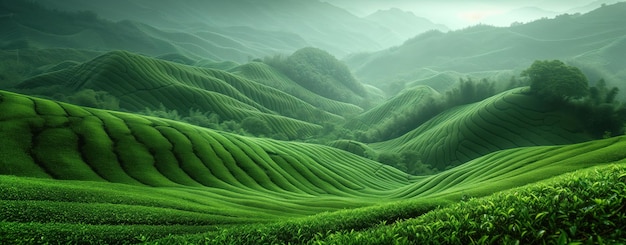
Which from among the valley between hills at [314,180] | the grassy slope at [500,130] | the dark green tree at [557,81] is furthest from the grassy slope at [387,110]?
the dark green tree at [557,81]

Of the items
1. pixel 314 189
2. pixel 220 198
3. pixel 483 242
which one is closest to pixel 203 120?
pixel 314 189

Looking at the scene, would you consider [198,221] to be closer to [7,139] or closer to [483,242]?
[483,242]

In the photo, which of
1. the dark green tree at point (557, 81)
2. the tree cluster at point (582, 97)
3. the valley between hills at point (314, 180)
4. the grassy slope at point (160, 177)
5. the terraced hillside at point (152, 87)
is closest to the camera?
the valley between hills at point (314, 180)

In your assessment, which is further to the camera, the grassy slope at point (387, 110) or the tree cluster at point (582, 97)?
the grassy slope at point (387, 110)

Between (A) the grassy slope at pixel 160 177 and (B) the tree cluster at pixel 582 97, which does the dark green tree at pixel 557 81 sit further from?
(A) the grassy slope at pixel 160 177

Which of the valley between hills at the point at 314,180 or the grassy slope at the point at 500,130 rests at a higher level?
the valley between hills at the point at 314,180

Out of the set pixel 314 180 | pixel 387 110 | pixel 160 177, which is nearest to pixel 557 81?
pixel 314 180

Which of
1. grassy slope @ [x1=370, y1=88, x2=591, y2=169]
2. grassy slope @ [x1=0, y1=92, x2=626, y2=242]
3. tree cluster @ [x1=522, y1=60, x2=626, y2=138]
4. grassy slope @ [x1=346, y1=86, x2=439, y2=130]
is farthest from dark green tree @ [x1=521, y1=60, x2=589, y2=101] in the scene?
grassy slope @ [x1=346, y1=86, x2=439, y2=130]
